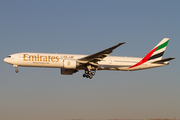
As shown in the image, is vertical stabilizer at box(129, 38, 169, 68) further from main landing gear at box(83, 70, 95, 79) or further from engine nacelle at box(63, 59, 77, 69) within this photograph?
engine nacelle at box(63, 59, 77, 69)

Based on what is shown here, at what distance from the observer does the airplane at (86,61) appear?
131 ft

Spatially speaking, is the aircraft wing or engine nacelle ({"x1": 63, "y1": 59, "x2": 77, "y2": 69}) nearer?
the aircraft wing

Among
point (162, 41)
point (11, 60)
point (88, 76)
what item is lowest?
point (88, 76)

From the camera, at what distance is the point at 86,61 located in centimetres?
4053

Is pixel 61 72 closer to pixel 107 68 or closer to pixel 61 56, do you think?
pixel 61 56

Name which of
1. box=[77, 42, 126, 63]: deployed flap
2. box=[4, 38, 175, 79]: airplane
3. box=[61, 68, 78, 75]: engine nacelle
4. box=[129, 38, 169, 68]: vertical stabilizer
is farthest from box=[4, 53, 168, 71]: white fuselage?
box=[61, 68, 78, 75]: engine nacelle

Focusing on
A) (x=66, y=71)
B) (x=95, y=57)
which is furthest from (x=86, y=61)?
(x=66, y=71)

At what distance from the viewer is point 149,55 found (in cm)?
4500

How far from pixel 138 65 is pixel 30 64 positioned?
55.5 ft

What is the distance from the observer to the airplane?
39875mm

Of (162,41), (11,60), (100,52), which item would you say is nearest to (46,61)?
(11,60)

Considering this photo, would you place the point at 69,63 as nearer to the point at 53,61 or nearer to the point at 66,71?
the point at 53,61

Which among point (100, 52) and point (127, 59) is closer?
point (100, 52)

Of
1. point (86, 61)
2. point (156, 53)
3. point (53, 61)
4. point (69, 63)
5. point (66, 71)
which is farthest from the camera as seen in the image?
point (156, 53)
